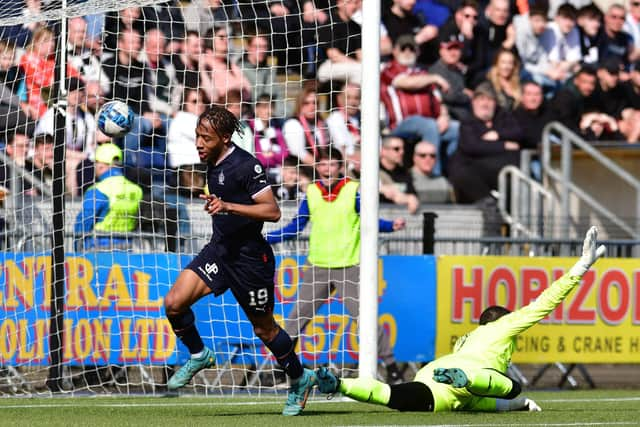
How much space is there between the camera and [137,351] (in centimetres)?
1168

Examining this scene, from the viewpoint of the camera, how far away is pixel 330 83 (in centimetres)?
1184

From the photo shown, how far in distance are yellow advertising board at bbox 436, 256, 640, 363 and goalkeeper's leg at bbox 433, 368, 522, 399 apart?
4.14m

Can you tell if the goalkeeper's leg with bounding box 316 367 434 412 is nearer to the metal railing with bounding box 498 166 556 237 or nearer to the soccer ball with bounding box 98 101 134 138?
the soccer ball with bounding box 98 101 134 138

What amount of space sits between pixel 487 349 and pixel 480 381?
550 mm

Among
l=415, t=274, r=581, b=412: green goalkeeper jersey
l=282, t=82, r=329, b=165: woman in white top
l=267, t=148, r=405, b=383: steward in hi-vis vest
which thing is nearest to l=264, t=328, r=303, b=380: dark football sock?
l=415, t=274, r=581, b=412: green goalkeeper jersey

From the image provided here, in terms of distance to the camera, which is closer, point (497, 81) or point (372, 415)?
point (372, 415)

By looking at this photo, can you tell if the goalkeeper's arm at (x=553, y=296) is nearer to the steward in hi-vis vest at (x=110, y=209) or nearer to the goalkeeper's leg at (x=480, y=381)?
the goalkeeper's leg at (x=480, y=381)

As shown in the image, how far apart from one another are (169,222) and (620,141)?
317 inches

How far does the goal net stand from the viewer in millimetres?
11422

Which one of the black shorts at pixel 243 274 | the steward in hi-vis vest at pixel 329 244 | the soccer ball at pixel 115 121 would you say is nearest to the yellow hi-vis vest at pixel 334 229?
the steward in hi-vis vest at pixel 329 244

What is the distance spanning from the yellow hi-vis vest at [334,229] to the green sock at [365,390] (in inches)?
153

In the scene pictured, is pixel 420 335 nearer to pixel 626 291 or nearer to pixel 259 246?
pixel 626 291

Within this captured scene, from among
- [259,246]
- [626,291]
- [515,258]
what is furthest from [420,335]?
[259,246]

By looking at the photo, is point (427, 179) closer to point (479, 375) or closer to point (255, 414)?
point (255, 414)
